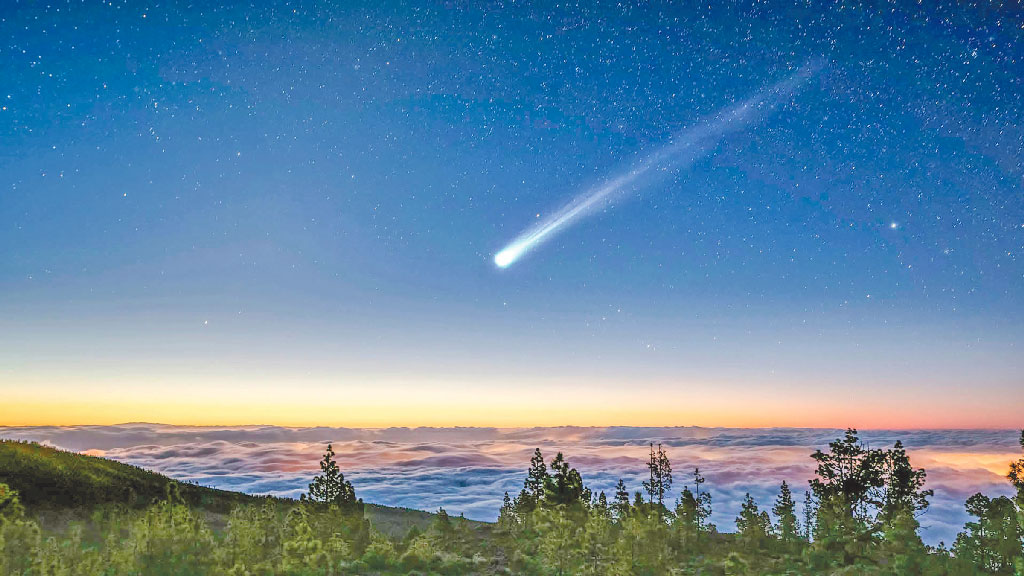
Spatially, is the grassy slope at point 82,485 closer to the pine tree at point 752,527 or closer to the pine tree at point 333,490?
the pine tree at point 333,490

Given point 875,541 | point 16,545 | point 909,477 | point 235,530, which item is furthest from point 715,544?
point 16,545

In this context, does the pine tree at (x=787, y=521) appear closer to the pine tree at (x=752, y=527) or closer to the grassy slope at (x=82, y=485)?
the pine tree at (x=752, y=527)

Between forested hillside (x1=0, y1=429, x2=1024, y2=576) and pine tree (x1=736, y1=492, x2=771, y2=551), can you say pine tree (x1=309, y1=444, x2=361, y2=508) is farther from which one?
pine tree (x1=736, y1=492, x2=771, y2=551)

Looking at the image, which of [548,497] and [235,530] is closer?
[235,530]

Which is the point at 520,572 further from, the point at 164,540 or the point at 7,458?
the point at 7,458

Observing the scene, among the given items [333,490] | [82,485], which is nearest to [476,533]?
[333,490]

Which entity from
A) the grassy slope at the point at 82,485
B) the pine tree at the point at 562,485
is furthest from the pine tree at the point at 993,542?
the grassy slope at the point at 82,485

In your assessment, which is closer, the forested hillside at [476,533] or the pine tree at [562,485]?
the forested hillside at [476,533]
